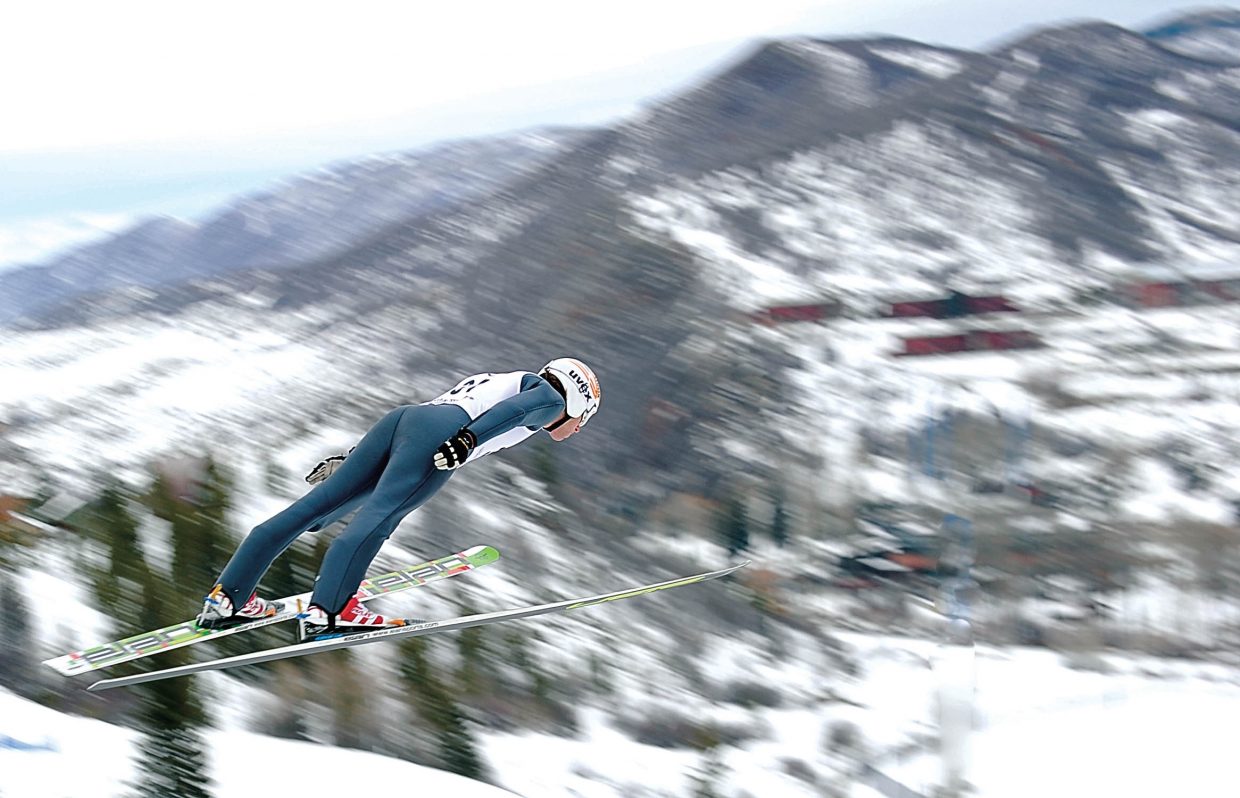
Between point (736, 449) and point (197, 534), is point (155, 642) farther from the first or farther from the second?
point (736, 449)

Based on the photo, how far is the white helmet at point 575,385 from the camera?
204 inches

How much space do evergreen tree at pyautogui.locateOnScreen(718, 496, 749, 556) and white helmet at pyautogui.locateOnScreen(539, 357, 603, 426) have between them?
6362cm

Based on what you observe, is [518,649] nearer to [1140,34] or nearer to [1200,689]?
[1200,689]

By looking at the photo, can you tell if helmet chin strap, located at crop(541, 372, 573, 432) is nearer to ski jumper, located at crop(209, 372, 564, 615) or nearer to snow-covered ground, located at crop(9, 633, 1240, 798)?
ski jumper, located at crop(209, 372, 564, 615)

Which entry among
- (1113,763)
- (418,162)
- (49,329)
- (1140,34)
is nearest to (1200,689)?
(1113,763)

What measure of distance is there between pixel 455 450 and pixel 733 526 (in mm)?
68946

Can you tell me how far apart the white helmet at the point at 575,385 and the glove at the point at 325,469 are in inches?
37.4

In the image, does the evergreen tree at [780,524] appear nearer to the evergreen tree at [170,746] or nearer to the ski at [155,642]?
the evergreen tree at [170,746]

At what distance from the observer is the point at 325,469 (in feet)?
16.5

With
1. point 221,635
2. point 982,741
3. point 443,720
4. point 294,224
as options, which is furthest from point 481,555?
point 294,224

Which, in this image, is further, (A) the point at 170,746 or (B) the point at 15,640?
(B) the point at 15,640

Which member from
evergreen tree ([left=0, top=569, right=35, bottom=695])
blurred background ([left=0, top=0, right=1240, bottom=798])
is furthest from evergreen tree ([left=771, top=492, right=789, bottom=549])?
evergreen tree ([left=0, top=569, right=35, bottom=695])

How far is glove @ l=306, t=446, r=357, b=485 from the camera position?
16.4 ft

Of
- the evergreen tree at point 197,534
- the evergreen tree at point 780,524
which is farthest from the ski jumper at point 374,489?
the evergreen tree at point 780,524
